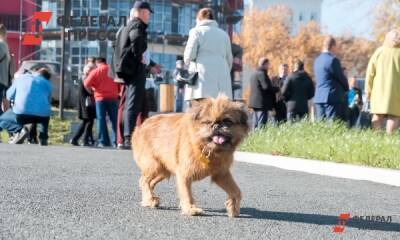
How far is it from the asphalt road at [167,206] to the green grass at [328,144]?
1.03 metres

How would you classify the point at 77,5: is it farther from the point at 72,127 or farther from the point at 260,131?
the point at 260,131

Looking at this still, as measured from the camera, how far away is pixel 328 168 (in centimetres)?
1117

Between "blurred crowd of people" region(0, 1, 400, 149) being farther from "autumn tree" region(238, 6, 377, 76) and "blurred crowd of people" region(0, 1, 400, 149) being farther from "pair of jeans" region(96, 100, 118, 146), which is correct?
"autumn tree" region(238, 6, 377, 76)

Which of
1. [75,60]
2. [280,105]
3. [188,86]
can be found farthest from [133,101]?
[75,60]

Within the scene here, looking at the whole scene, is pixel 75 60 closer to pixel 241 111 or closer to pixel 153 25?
pixel 153 25

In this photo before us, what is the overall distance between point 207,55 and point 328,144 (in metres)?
2.28

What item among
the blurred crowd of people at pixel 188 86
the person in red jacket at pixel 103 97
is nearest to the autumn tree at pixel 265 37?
the blurred crowd of people at pixel 188 86

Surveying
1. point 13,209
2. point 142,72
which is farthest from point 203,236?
point 142,72

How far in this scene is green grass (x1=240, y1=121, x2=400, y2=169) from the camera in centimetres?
1121

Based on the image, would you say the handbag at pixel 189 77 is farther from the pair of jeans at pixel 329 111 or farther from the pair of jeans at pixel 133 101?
the pair of jeans at pixel 329 111

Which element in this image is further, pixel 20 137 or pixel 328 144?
pixel 20 137

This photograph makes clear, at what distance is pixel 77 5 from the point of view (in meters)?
49.1

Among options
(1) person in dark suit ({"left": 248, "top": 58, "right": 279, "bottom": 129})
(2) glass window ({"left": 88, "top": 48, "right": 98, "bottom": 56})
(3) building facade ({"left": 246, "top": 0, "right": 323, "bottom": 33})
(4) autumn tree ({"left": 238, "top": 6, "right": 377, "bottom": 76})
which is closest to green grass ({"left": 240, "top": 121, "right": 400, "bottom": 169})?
(1) person in dark suit ({"left": 248, "top": 58, "right": 279, "bottom": 129})

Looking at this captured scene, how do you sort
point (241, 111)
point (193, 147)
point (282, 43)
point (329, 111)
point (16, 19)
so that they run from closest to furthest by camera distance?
point (241, 111), point (193, 147), point (329, 111), point (16, 19), point (282, 43)
